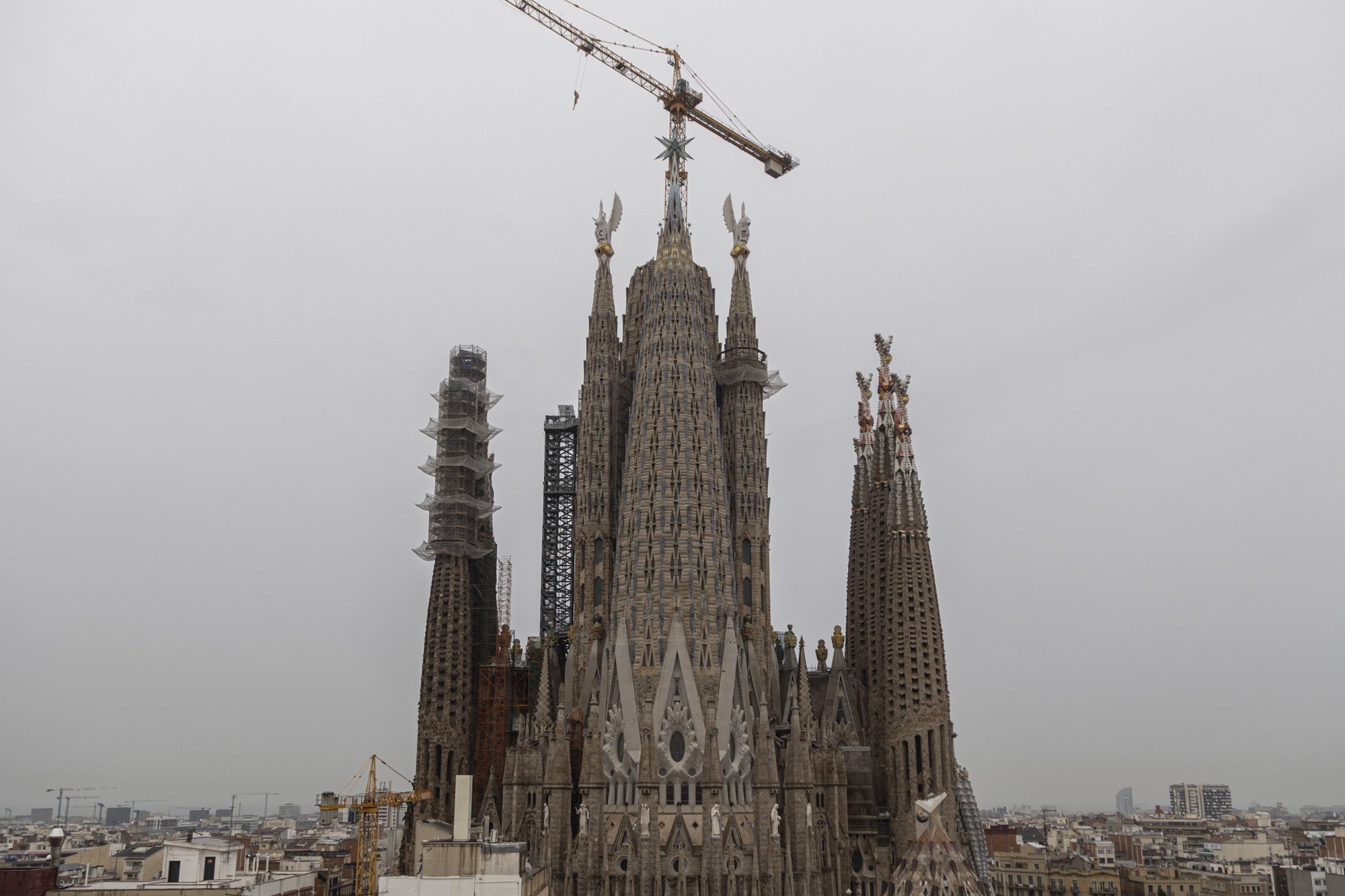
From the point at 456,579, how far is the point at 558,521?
20104mm

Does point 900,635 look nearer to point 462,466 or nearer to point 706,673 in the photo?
point 706,673

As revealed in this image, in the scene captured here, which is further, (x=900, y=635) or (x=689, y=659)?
(x=900, y=635)

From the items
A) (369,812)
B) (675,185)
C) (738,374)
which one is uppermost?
(675,185)

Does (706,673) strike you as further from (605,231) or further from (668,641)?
(605,231)

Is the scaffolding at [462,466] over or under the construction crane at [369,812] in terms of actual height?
over

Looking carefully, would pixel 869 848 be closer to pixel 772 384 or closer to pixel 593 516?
pixel 593 516

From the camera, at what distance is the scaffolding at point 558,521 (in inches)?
3531

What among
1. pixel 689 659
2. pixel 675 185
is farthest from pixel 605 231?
pixel 689 659

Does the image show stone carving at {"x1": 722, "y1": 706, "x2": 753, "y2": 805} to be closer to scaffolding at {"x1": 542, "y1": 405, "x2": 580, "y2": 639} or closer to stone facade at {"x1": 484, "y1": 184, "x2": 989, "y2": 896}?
stone facade at {"x1": 484, "y1": 184, "x2": 989, "y2": 896}

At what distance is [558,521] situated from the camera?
300ft

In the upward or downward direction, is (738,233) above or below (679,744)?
above

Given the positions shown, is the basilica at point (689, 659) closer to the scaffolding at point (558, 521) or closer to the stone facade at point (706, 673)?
the stone facade at point (706, 673)

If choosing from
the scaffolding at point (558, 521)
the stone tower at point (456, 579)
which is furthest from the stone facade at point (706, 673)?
the scaffolding at point (558, 521)

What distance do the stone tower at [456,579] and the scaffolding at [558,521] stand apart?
41.3ft
